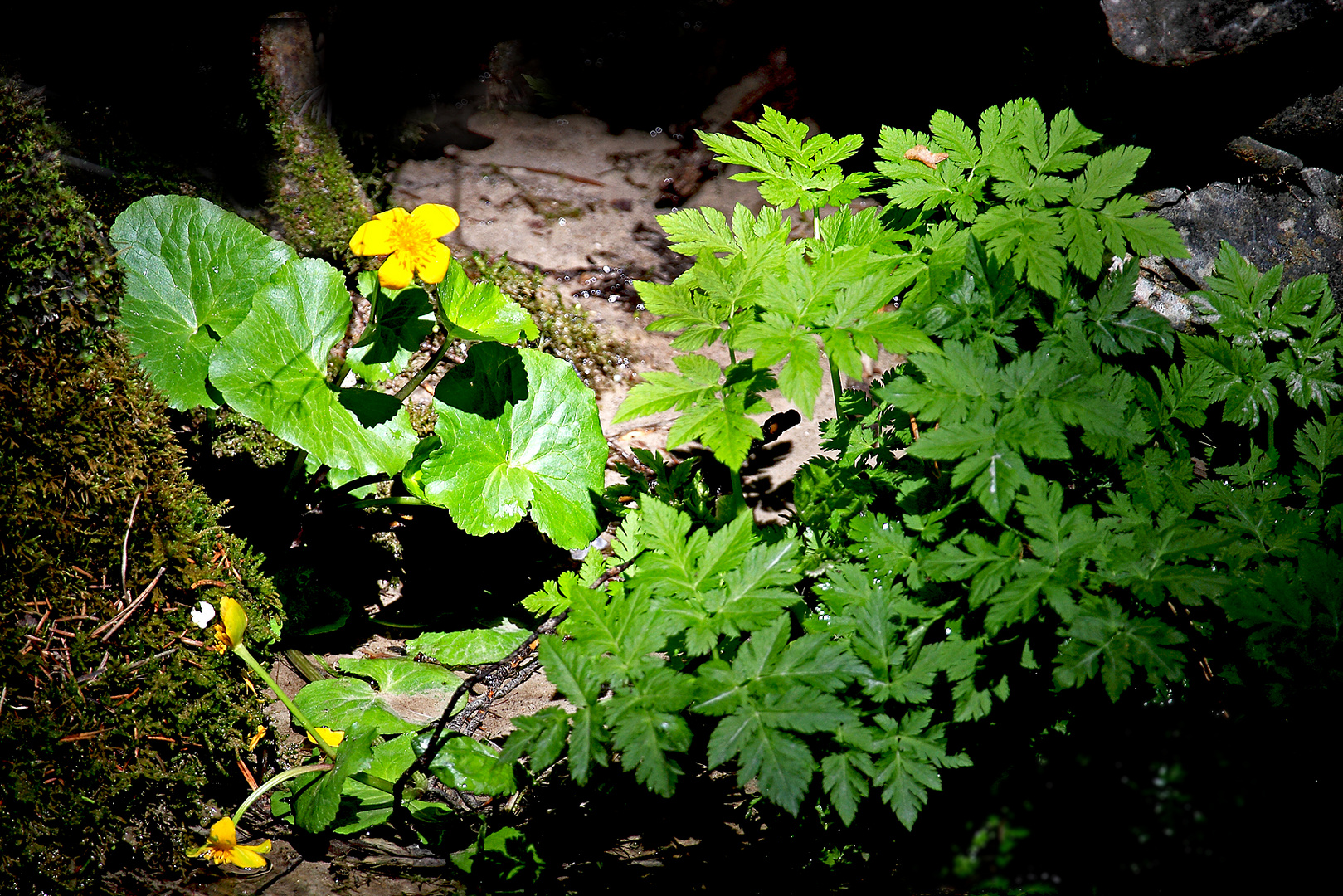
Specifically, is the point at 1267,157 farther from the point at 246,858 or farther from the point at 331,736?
the point at 246,858

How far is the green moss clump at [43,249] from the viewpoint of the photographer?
2.12 metres

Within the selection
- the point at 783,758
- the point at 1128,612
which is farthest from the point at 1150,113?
the point at 783,758

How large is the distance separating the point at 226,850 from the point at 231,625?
561 mm

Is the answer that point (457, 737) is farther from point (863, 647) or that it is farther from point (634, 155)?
point (634, 155)

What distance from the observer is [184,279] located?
2482 millimetres

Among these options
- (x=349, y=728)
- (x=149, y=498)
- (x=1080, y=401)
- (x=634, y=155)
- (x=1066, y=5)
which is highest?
(x=1066, y=5)

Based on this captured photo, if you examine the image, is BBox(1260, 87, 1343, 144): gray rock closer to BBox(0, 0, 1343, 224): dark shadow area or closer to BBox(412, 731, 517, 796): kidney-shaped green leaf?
BBox(0, 0, 1343, 224): dark shadow area

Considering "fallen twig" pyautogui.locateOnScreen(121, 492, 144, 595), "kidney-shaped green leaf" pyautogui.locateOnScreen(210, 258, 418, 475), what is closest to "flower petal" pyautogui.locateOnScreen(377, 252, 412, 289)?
"kidney-shaped green leaf" pyautogui.locateOnScreen(210, 258, 418, 475)

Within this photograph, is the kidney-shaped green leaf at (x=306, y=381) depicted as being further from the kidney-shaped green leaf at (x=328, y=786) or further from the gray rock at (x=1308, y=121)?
the gray rock at (x=1308, y=121)

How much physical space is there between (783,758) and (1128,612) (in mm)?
849

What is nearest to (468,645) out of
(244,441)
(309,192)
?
(244,441)

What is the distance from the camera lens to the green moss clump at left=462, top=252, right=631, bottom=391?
154 inches

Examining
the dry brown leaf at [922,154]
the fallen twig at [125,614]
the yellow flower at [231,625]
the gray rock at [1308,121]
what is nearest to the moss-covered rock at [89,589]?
the fallen twig at [125,614]

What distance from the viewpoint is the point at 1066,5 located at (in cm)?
318
